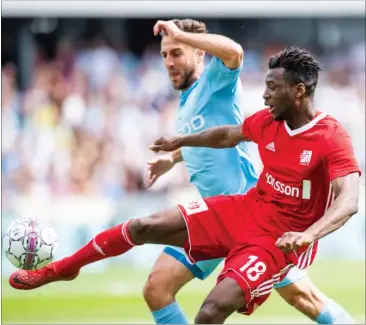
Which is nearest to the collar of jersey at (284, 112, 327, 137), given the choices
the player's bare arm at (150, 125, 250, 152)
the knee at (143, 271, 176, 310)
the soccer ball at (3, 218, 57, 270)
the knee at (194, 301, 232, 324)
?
the player's bare arm at (150, 125, 250, 152)

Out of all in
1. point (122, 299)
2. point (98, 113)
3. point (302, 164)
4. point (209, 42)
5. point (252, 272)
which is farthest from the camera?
point (98, 113)

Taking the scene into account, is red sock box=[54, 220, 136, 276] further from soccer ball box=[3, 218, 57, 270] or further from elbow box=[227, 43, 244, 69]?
elbow box=[227, 43, 244, 69]

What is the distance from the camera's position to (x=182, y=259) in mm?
7129

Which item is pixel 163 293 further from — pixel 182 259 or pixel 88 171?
pixel 88 171

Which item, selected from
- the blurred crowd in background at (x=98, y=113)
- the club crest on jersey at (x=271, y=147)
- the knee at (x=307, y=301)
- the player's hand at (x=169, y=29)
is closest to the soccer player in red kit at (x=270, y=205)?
the club crest on jersey at (x=271, y=147)

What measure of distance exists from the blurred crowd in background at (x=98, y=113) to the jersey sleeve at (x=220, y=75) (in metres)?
7.49

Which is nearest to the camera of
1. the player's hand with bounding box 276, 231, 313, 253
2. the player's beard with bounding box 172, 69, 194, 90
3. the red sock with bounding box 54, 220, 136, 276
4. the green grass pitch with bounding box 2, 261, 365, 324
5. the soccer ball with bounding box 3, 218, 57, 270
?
the player's hand with bounding box 276, 231, 313, 253

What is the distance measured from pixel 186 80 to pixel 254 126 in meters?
1.14

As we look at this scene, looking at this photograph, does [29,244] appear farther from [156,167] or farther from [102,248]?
[156,167]

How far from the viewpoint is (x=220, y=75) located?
7125 millimetres

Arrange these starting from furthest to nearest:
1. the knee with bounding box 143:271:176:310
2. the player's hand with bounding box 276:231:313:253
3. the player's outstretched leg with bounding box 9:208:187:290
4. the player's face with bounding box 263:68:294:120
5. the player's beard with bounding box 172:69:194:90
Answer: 1. the player's beard with bounding box 172:69:194:90
2. the knee with bounding box 143:271:176:310
3. the player's outstretched leg with bounding box 9:208:187:290
4. the player's face with bounding box 263:68:294:120
5. the player's hand with bounding box 276:231:313:253

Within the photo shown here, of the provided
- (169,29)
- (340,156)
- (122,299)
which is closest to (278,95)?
(340,156)

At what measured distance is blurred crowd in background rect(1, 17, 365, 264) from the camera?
1530cm

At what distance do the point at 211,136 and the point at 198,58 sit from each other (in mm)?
1071
